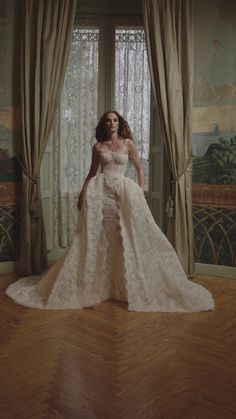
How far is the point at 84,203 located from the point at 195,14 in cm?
245

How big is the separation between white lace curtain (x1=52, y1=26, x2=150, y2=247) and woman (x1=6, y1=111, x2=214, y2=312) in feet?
4.48

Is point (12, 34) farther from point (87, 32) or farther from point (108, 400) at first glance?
point (108, 400)

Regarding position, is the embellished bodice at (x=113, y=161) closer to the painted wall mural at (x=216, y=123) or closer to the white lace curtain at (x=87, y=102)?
the painted wall mural at (x=216, y=123)

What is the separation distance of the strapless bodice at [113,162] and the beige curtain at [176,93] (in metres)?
0.80

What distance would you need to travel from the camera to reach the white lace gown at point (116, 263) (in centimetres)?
326

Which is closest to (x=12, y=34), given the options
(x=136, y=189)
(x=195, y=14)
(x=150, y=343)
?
(x=195, y=14)

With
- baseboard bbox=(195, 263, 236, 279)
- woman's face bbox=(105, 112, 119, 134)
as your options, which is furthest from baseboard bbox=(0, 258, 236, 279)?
woman's face bbox=(105, 112, 119, 134)

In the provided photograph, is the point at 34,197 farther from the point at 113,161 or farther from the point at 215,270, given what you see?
the point at 215,270

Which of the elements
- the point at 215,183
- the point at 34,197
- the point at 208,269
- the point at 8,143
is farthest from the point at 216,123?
the point at 8,143

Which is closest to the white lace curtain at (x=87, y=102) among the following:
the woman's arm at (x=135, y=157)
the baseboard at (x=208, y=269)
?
the baseboard at (x=208, y=269)

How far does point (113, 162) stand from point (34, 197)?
1.17m

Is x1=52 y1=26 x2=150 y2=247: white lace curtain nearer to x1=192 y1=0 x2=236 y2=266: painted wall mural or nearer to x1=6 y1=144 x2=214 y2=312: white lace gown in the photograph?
x1=192 y1=0 x2=236 y2=266: painted wall mural

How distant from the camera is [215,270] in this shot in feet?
14.0

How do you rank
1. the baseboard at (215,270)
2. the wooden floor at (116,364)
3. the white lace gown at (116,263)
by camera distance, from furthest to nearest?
1. the baseboard at (215,270)
2. the white lace gown at (116,263)
3. the wooden floor at (116,364)
